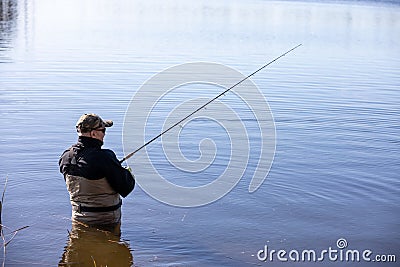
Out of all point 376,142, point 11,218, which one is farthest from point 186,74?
point 11,218

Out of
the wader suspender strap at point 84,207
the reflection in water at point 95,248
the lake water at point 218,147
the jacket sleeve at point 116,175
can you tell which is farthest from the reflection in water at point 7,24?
the jacket sleeve at point 116,175

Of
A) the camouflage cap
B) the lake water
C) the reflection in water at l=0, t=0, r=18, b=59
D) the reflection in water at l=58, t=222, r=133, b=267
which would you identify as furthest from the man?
the reflection in water at l=0, t=0, r=18, b=59

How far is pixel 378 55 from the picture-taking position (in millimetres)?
25703

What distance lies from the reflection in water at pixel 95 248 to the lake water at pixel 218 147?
0.02 metres

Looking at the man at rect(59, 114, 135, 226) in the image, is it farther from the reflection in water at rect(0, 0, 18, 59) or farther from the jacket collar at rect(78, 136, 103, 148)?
the reflection in water at rect(0, 0, 18, 59)

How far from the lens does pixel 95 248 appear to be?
7.16 m

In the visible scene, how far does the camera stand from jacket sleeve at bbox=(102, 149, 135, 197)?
21.6 ft

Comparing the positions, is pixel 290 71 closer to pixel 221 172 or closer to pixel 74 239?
pixel 221 172

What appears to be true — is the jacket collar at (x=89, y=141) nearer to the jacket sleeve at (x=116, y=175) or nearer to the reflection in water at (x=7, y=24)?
the jacket sleeve at (x=116, y=175)

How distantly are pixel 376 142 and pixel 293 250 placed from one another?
5.52 metres

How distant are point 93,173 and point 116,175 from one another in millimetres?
211

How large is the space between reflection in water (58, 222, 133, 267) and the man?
0.33 meters

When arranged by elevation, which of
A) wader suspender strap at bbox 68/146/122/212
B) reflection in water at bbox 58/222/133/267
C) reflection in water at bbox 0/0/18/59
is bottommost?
reflection in water at bbox 0/0/18/59

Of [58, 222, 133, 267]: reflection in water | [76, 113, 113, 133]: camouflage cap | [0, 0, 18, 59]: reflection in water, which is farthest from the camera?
[0, 0, 18, 59]: reflection in water
